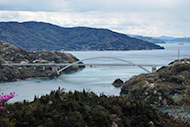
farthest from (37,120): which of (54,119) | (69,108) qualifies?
(69,108)

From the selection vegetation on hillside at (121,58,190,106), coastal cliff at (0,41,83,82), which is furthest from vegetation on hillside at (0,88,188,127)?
coastal cliff at (0,41,83,82)

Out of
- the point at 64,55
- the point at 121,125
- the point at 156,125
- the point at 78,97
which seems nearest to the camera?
the point at 121,125

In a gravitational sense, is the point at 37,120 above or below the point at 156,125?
above

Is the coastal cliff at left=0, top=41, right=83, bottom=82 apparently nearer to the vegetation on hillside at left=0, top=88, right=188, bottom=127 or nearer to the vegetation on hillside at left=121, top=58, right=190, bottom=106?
the vegetation on hillside at left=121, top=58, right=190, bottom=106

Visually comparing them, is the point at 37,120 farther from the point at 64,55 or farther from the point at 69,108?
the point at 64,55

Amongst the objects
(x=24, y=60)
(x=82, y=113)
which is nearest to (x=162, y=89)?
(x=82, y=113)
